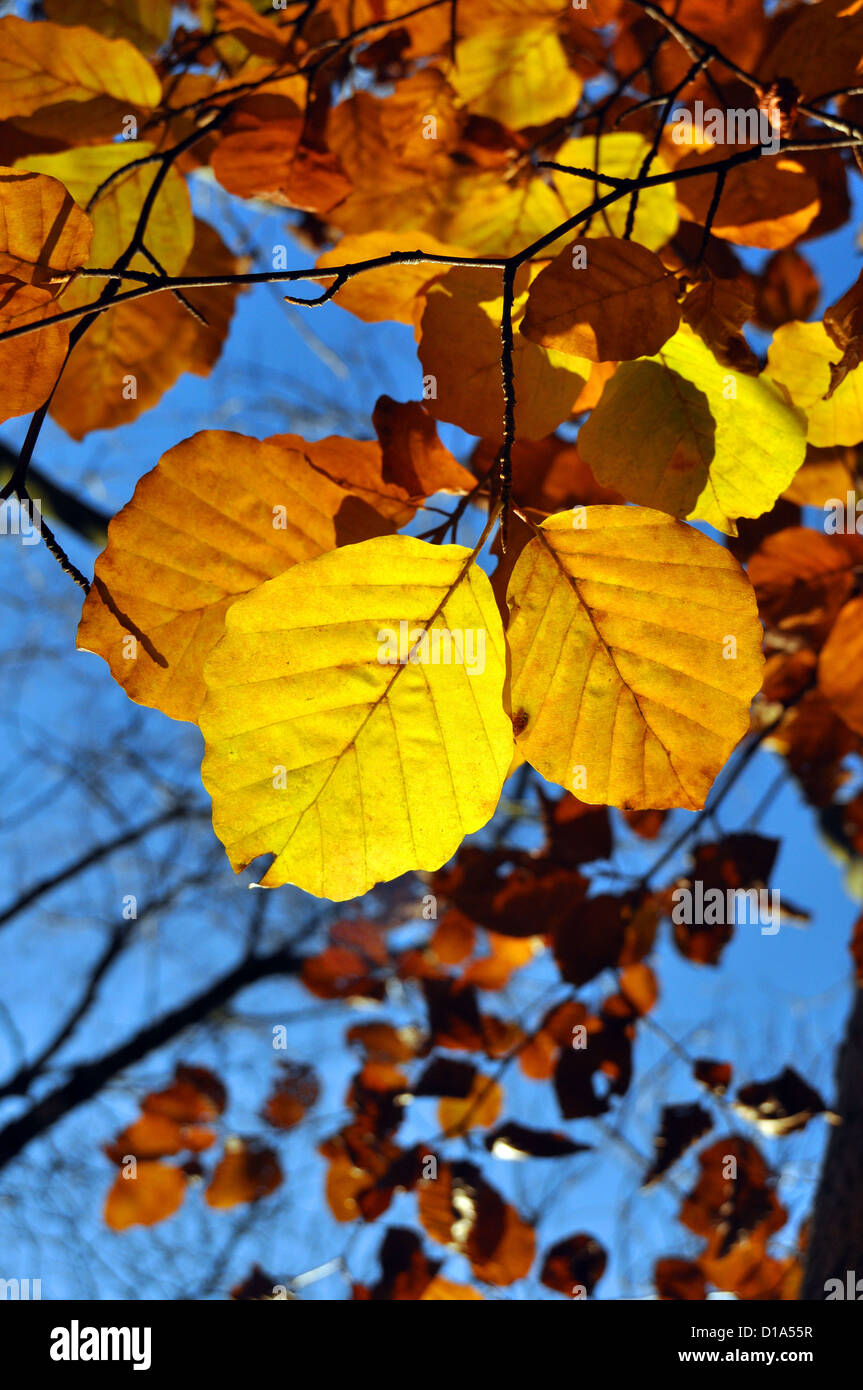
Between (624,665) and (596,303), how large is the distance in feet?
0.72

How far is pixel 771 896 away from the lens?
1.58 meters

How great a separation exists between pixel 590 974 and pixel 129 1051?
3.03 m

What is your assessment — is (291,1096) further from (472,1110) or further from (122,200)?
(122,200)

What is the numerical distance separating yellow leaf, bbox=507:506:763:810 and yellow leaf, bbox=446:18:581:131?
73cm

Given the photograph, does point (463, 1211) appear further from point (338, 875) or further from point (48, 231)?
point (48, 231)

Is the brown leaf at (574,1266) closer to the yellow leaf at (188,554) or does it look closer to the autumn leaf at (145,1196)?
the autumn leaf at (145,1196)

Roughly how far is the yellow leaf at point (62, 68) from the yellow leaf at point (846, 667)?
88cm

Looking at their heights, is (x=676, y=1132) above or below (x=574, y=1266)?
above

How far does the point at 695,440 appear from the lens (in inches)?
23.0

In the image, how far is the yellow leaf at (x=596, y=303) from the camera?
476 mm

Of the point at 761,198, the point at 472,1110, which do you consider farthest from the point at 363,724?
the point at 472,1110

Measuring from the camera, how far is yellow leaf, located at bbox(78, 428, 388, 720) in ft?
1.79

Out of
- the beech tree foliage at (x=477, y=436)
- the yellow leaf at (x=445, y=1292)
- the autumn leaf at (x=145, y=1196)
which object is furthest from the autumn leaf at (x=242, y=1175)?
the beech tree foliage at (x=477, y=436)

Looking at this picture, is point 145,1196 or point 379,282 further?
point 145,1196
